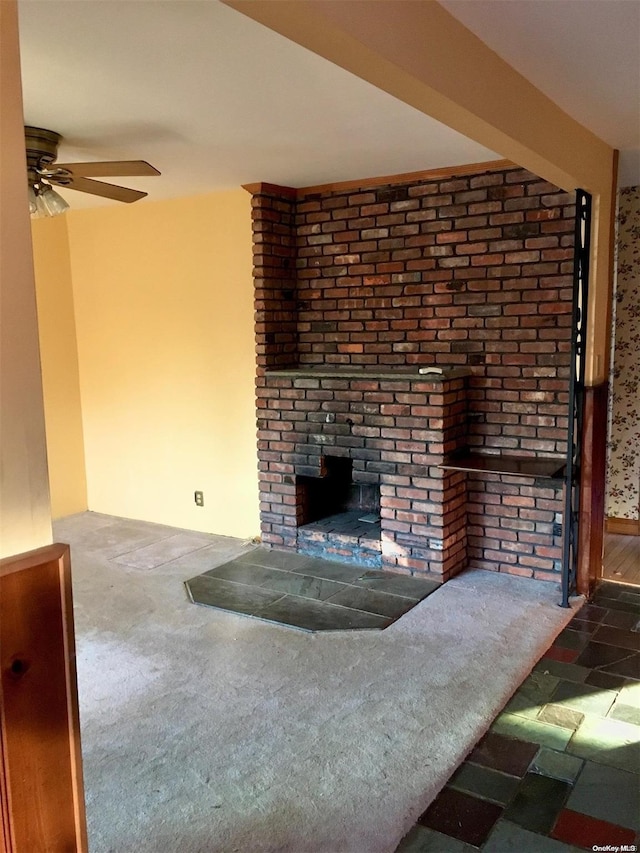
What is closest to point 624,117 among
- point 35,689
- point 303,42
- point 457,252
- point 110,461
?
point 457,252

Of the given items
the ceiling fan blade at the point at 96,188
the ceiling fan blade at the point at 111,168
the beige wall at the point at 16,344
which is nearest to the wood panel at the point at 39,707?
the beige wall at the point at 16,344

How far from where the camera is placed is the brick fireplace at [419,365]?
3652 millimetres

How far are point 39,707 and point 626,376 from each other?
4.47 m

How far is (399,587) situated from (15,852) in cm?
288

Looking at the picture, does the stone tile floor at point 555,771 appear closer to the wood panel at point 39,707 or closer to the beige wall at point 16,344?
the wood panel at point 39,707

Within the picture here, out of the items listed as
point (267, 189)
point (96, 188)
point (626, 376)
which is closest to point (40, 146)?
point (96, 188)

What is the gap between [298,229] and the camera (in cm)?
435

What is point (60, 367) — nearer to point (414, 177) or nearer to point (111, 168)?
point (111, 168)

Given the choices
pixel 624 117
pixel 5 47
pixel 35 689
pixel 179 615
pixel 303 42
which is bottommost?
pixel 179 615

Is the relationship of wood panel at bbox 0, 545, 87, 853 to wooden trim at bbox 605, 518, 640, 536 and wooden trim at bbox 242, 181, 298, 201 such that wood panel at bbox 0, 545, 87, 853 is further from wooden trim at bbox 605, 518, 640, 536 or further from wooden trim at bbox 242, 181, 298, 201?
wooden trim at bbox 605, 518, 640, 536

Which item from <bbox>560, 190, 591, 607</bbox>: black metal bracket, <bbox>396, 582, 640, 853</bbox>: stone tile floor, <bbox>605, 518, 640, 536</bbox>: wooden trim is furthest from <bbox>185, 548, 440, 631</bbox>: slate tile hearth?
<bbox>605, 518, 640, 536</bbox>: wooden trim

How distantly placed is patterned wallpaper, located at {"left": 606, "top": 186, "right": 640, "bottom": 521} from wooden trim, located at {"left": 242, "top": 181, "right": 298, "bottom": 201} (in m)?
2.17

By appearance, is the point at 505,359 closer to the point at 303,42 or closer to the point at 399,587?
the point at 399,587

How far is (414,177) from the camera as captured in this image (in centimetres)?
387
